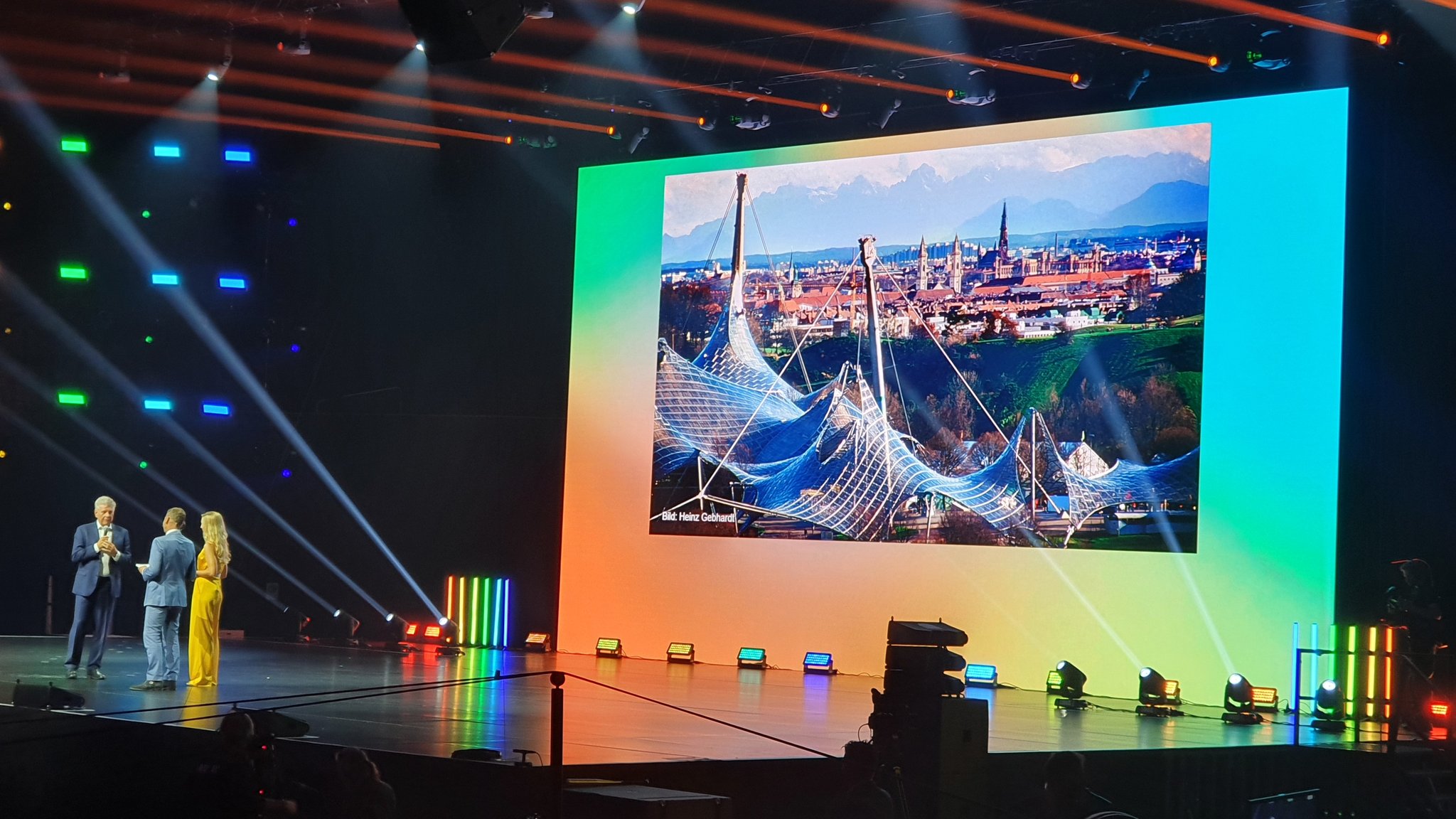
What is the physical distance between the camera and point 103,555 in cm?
991

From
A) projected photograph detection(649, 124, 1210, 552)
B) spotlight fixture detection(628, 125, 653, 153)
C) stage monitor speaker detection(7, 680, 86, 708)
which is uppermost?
spotlight fixture detection(628, 125, 653, 153)

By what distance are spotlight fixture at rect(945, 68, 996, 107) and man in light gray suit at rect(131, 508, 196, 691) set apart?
22.2 feet

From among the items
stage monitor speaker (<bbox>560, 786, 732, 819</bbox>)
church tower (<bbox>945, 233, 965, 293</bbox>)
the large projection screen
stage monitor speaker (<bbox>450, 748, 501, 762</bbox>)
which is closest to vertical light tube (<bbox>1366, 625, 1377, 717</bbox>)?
the large projection screen

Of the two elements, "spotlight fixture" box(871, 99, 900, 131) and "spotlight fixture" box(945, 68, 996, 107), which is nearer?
"spotlight fixture" box(945, 68, 996, 107)

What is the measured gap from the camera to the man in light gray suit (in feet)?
29.4

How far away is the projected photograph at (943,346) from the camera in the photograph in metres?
11.2

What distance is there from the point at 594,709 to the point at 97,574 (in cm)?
375

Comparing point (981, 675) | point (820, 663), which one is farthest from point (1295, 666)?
point (820, 663)

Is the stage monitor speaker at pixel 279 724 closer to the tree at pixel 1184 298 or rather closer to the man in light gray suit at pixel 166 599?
the man in light gray suit at pixel 166 599

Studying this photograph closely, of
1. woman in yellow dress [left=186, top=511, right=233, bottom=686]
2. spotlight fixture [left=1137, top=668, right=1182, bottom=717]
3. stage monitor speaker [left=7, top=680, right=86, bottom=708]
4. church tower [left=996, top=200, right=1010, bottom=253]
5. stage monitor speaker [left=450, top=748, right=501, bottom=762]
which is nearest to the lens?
stage monitor speaker [left=450, top=748, right=501, bottom=762]

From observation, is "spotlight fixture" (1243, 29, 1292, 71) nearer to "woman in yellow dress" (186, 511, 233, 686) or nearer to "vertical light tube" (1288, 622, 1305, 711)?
"vertical light tube" (1288, 622, 1305, 711)

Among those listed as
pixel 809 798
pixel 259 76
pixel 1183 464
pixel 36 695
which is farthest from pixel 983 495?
pixel 259 76

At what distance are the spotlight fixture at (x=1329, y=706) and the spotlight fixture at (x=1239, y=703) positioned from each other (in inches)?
14.8

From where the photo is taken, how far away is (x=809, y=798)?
21.3ft
